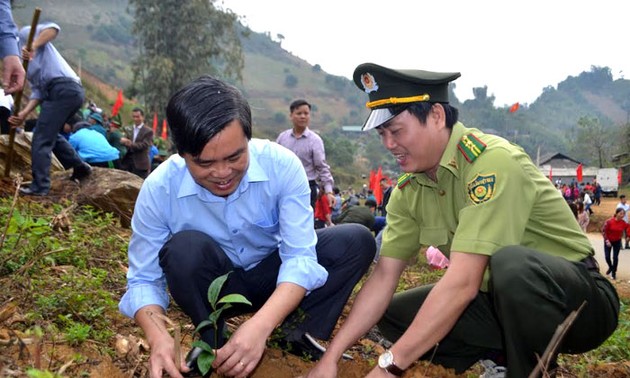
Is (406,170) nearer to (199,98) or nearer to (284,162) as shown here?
(284,162)

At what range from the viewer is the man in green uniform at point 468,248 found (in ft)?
6.44

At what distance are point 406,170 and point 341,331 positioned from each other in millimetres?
665

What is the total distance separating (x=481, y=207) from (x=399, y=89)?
21.3 inches

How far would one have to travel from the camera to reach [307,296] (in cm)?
246

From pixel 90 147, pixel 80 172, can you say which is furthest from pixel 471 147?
pixel 90 147

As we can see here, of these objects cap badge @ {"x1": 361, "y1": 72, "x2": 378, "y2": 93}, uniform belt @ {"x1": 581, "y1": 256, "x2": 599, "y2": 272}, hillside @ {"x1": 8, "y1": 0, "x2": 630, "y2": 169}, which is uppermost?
cap badge @ {"x1": 361, "y1": 72, "x2": 378, "y2": 93}

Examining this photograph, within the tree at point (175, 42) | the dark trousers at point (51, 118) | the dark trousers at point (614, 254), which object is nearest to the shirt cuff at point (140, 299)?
the dark trousers at point (51, 118)

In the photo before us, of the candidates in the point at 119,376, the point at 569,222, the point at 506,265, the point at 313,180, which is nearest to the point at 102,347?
the point at 119,376

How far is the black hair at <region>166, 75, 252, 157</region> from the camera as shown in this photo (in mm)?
1850

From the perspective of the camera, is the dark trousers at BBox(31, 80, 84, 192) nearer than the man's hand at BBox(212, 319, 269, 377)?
No

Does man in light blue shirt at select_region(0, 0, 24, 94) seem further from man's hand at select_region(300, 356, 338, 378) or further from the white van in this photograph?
the white van

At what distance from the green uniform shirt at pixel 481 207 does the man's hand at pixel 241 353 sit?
736 mm

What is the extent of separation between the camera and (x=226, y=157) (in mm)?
1912

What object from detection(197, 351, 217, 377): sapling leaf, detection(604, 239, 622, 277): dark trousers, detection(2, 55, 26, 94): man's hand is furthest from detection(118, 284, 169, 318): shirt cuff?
detection(604, 239, 622, 277): dark trousers
